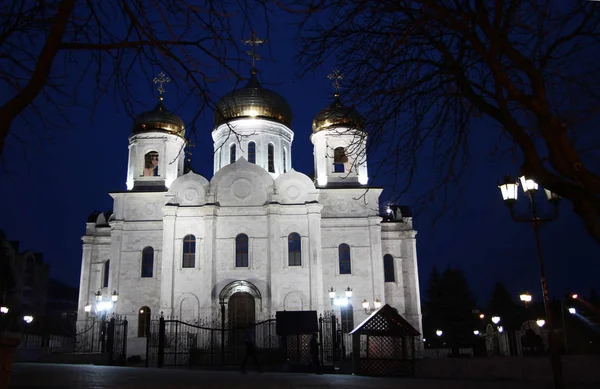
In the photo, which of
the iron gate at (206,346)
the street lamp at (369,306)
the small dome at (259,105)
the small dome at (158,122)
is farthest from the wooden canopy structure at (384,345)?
the small dome at (158,122)

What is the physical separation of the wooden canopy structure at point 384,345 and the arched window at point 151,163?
22034 millimetres

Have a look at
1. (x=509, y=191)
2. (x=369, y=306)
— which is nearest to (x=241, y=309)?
(x=369, y=306)

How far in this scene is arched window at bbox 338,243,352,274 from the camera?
103ft

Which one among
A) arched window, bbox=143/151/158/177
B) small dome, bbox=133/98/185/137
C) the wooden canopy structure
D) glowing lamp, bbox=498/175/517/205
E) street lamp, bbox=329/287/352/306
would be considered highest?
small dome, bbox=133/98/185/137

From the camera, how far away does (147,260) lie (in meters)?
31.9

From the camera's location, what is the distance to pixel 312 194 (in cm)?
3091

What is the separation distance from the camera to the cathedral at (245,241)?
29.4m

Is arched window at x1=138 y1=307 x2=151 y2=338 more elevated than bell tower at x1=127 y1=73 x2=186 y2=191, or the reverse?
bell tower at x1=127 y1=73 x2=186 y2=191

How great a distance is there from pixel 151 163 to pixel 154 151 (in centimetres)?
74

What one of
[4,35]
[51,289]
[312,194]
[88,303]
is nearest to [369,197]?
[312,194]

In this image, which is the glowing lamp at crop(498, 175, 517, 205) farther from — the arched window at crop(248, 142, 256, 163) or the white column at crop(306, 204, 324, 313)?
the arched window at crop(248, 142, 256, 163)

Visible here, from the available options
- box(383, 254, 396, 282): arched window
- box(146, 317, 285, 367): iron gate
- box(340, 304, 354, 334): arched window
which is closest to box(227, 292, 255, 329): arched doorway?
box(146, 317, 285, 367): iron gate

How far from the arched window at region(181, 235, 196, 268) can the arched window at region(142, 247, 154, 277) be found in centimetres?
256

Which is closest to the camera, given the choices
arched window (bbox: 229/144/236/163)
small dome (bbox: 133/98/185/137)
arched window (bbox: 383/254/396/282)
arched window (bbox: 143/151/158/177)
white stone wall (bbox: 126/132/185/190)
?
arched window (bbox: 383/254/396/282)
